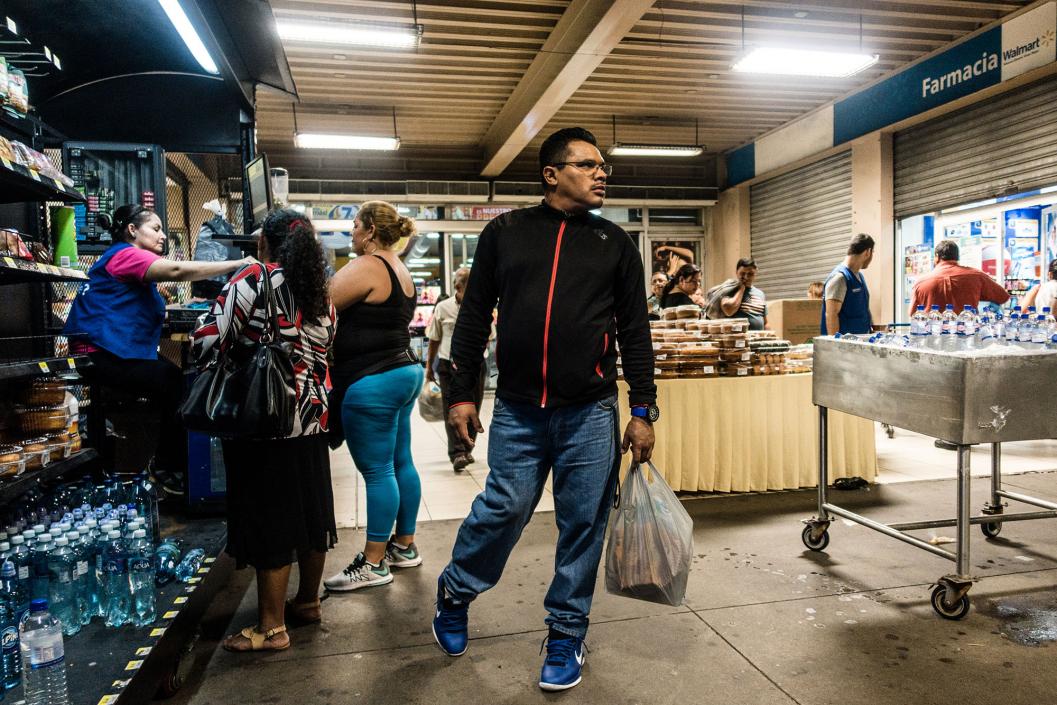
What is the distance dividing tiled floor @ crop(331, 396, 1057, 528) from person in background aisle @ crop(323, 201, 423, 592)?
1068 mm

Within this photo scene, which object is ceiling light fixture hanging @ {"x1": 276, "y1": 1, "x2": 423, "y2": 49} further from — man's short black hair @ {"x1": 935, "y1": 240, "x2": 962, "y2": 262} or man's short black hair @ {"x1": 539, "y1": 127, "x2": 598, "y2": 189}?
man's short black hair @ {"x1": 935, "y1": 240, "x2": 962, "y2": 262}

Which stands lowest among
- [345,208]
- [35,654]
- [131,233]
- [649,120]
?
[35,654]

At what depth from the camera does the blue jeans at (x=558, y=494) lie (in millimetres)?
2258

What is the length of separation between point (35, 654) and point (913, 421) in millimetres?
3070

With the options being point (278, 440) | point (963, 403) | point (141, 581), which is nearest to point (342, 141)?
point (278, 440)

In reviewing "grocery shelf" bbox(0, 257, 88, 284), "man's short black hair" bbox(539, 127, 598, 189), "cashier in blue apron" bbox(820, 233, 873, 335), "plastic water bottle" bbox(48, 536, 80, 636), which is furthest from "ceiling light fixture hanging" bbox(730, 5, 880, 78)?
"plastic water bottle" bbox(48, 536, 80, 636)

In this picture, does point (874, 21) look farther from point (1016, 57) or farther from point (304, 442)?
point (304, 442)

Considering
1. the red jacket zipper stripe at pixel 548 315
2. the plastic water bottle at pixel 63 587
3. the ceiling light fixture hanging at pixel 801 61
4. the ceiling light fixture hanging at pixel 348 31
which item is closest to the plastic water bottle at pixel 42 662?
the plastic water bottle at pixel 63 587

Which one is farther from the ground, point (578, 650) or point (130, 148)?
point (130, 148)

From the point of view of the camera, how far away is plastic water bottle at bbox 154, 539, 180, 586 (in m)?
2.71

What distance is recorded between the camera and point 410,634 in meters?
2.65

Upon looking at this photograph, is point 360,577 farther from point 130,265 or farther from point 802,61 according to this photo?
point 802,61

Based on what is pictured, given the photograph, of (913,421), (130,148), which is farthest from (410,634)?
(130,148)

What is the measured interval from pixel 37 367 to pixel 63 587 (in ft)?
Result: 2.76
